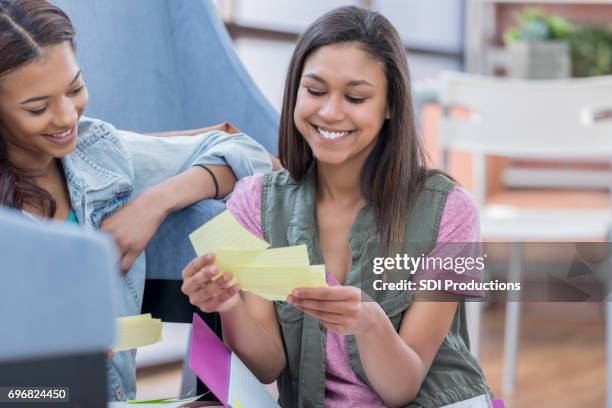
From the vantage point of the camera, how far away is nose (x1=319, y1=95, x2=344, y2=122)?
1.16 m

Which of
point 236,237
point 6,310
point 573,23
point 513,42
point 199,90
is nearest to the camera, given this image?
point 6,310

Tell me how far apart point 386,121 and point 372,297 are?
0.77ft

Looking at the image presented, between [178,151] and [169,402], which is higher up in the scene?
[178,151]

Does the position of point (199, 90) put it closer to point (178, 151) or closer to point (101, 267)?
point (178, 151)

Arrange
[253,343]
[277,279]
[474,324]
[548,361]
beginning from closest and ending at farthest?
1. [277,279]
2. [253,343]
3. [474,324]
4. [548,361]

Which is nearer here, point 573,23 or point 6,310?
point 6,310

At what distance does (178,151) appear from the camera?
1.29m

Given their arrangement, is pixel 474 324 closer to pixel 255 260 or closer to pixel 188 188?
pixel 188 188

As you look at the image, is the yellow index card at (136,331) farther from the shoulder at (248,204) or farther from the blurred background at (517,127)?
the blurred background at (517,127)

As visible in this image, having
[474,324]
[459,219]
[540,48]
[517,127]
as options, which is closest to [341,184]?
[459,219]

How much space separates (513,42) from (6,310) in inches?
135

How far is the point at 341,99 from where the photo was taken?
3.85ft

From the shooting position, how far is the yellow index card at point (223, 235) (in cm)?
94

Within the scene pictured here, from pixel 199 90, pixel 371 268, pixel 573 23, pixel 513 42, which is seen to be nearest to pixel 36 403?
pixel 371 268
